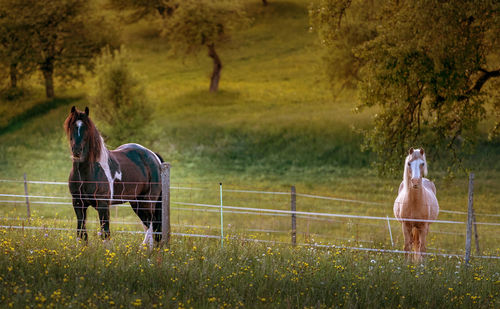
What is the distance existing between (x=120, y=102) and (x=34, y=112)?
2010 centimetres

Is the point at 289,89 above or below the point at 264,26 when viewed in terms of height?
below

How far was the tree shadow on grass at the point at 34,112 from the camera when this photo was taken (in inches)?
1798

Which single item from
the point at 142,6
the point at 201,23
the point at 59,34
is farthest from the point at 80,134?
the point at 142,6

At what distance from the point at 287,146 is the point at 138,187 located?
25.0 metres

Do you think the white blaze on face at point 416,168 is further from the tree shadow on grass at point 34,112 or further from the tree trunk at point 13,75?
the tree trunk at point 13,75

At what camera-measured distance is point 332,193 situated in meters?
27.5

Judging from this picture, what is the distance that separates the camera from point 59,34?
49.2m

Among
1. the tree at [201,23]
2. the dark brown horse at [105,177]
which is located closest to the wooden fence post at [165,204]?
the dark brown horse at [105,177]

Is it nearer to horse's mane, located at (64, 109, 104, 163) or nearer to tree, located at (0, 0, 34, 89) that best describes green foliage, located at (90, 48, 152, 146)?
tree, located at (0, 0, 34, 89)

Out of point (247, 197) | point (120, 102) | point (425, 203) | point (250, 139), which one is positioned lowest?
point (247, 197)

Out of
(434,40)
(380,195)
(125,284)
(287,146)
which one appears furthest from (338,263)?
(287,146)

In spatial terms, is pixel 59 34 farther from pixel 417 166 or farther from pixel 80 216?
pixel 417 166

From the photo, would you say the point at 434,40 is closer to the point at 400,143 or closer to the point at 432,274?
the point at 400,143

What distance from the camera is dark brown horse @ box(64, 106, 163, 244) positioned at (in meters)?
9.70
